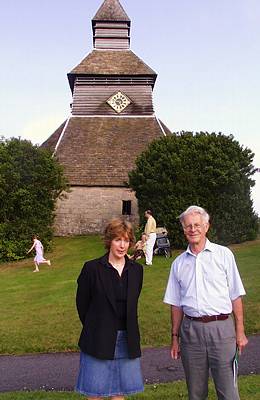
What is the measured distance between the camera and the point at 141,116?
3322 cm

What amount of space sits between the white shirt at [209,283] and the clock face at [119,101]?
97.2 ft

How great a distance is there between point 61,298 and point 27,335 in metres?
2.99

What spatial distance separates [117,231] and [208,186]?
17.9m

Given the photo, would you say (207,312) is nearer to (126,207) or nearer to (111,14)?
(126,207)

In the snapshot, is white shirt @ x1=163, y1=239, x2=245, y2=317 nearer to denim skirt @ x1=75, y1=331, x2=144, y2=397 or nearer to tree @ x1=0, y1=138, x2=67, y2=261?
denim skirt @ x1=75, y1=331, x2=144, y2=397

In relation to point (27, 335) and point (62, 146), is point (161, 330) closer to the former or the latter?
point (27, 335)

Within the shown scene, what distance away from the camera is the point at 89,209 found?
29.6 meters

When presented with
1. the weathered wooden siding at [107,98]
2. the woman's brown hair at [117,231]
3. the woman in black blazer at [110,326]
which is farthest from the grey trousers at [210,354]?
the weathered wooden siding at [107,98]

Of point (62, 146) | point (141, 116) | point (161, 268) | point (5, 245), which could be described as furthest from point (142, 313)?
point (141, 116)

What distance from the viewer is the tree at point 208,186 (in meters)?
21.7

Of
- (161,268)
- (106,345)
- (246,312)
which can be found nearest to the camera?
(106,345)

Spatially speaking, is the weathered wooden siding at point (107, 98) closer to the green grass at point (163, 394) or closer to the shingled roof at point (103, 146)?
the shingled roof at point (103, 146)

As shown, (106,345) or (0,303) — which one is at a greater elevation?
(106,345)

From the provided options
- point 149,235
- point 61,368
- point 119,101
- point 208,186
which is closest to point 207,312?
point 61,368
